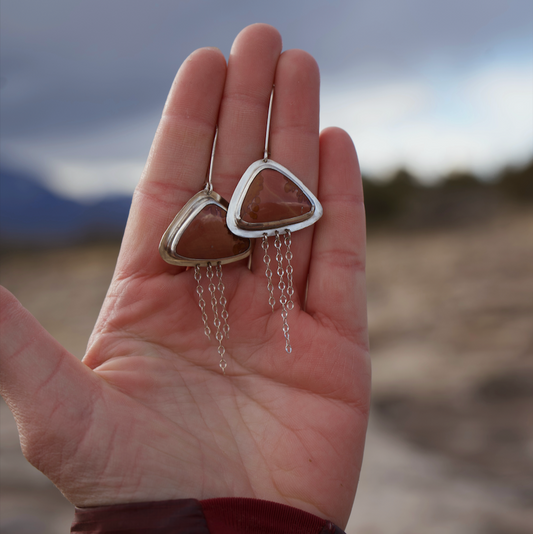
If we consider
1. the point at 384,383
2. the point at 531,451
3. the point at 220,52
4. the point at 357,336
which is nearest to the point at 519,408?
the point at 531,451

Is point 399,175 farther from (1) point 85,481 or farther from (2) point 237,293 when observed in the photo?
(1) point 85,481

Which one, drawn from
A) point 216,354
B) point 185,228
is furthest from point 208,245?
point 216,354

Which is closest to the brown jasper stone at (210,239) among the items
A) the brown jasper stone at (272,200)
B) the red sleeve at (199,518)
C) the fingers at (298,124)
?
the brown jasper stone at (272,200)

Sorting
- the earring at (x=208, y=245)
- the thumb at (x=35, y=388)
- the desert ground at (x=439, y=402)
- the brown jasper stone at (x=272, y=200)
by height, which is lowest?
the desert ground at (x=439, y=402)

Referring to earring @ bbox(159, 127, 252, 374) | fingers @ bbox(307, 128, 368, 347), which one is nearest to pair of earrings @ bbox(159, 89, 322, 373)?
earring @ bbox(159, 127, 252, 374)

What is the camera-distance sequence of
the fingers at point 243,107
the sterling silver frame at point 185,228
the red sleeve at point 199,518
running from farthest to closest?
the fingers at point 243,107
the sterling silver frame at point 185,228
the red sleeve at point 199,518

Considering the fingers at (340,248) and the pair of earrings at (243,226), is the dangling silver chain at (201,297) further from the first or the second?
the fingers at (340,248)

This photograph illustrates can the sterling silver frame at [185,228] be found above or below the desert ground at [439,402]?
above

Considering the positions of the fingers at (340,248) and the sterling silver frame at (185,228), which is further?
the fingers at (340,248)
